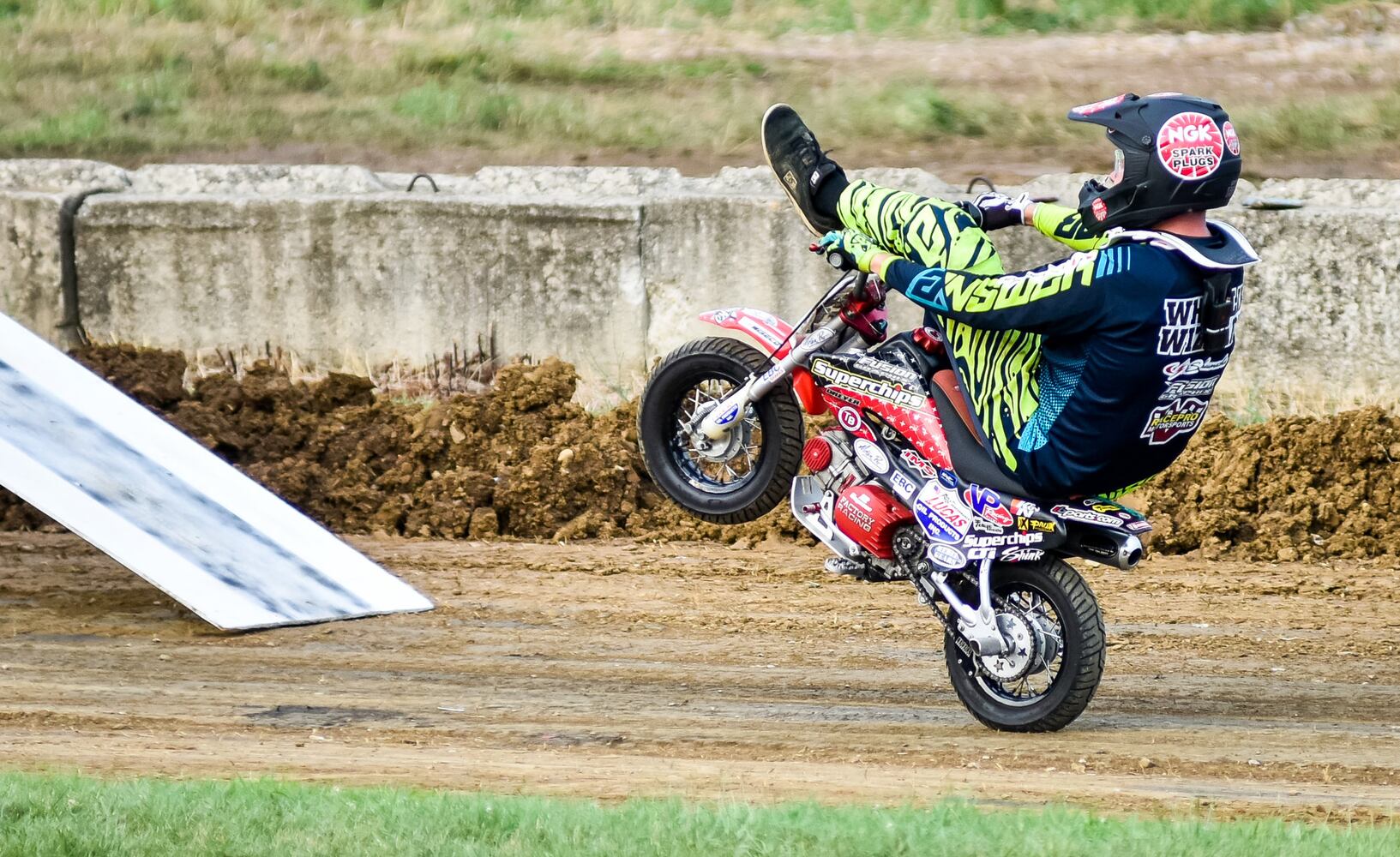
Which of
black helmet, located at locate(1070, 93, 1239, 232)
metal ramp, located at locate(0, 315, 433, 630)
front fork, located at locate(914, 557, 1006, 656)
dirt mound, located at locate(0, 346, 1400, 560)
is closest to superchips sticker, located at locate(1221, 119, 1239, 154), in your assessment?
black helmet, located at locate(1070, 93, 1239, 232)

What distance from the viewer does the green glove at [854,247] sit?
20.7 ft

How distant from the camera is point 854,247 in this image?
6.36m

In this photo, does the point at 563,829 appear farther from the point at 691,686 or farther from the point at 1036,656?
the point at 691,686

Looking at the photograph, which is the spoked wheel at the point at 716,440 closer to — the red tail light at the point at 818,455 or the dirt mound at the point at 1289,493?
the red tail light at the point at 818,455

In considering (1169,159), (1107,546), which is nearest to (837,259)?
(1169,159)

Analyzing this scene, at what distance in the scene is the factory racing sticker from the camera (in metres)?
5.99

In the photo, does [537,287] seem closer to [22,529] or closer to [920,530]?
[22,529]

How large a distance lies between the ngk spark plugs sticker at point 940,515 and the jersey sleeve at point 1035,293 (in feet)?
2.40

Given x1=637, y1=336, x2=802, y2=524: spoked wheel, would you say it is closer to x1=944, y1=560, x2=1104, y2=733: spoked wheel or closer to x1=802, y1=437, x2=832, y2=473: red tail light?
x1=802, y1=437, x2=832, y2=473: red tail light

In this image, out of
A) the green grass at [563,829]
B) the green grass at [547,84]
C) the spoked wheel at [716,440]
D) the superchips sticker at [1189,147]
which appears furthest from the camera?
the green grass at [547,84]

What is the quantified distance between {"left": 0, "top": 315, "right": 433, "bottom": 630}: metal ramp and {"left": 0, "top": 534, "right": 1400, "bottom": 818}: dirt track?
0.75 feet

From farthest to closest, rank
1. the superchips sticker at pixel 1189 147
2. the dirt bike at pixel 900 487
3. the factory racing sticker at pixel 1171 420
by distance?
1. the dirt bike at pixel 900 487
2. the factory racing sticker at pixel 1171 420
3. the superchips sticker at pixel 1189 147

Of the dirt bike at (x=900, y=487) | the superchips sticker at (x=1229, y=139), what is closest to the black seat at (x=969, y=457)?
the dirt bike at (x=900, y=487)

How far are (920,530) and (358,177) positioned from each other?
696cm
